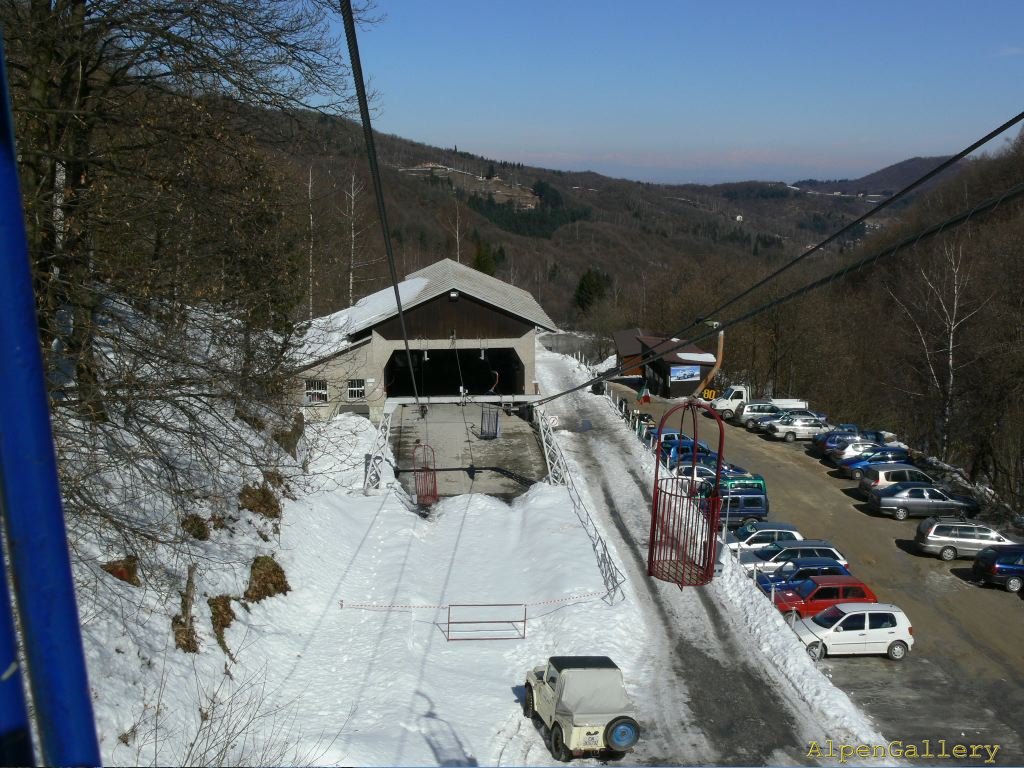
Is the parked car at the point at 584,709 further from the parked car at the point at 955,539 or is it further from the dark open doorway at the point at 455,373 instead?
the dark open doorway at the point at 455,373

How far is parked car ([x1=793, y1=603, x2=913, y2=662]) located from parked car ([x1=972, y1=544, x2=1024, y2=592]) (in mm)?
5384

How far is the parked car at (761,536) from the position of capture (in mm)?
19406

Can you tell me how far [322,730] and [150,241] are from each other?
6872 mm

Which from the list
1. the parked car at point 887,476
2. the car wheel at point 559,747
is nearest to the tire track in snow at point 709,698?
the car wheel at point 559,747

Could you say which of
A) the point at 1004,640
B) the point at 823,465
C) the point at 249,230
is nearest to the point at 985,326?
the point at 823,465

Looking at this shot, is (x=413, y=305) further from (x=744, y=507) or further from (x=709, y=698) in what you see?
(x=709, y=698)

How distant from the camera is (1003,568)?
18.6 m

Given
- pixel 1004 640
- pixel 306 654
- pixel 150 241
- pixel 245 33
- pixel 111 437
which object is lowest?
pixel 1004 640

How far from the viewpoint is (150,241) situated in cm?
1069

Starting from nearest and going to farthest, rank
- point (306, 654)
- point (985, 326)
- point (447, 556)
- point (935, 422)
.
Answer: point (306, 654)
point (447, 556)
point (985, 326)
point (935, 422)

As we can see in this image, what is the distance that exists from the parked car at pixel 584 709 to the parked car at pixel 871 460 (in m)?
18.8

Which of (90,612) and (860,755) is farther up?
(90,612)

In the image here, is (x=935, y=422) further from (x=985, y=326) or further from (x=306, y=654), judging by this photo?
(x=306, y=654)

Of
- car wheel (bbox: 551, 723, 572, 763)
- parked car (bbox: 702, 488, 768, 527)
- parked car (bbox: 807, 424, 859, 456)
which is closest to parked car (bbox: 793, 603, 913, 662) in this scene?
car wheel (bbox: 551, 723, 572, 763)
